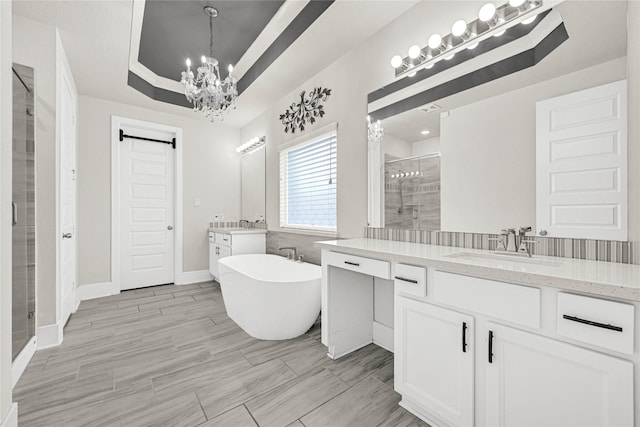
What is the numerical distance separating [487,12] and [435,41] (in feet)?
1.03

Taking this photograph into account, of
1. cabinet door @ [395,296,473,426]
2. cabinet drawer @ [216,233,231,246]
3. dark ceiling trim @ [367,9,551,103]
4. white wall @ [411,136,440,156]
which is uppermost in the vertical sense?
dark ceiling trim @ [367,9,551,103]

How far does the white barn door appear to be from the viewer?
4.07 feet

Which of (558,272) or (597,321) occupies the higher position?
(558,272)

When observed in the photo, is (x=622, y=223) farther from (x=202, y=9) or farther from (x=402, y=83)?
(x=202, y=9)

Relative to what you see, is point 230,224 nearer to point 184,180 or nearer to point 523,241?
point 184,180

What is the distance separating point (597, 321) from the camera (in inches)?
35.1

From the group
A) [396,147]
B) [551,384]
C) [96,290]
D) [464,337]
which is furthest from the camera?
[96,290]

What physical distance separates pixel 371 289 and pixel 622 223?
154 cm

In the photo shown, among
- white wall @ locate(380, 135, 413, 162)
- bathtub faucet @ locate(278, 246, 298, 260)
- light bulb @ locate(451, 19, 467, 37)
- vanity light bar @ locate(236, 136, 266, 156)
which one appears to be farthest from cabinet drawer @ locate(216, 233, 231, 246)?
light bulb @ locate(451, 19, 467, 37)

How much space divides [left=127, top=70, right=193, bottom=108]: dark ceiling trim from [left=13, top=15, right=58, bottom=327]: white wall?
926mm

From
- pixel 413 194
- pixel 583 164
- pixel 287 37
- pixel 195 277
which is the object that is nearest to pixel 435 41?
pixel 413 194

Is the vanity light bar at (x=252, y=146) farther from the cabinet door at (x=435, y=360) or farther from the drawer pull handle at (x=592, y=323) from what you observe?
the drawer pull handle at (x=592, y=323)

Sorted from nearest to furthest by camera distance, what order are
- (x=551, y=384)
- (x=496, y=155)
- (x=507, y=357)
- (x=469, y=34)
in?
1. (x=551, y=384)
2. (x=507, y=357)
3. (x=496, y=155)
4. (x=469, y=34)

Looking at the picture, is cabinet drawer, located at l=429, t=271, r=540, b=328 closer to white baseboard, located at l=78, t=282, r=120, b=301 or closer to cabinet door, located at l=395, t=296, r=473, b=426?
cabinet door, located at l=395, t=296, r=473, b=426
